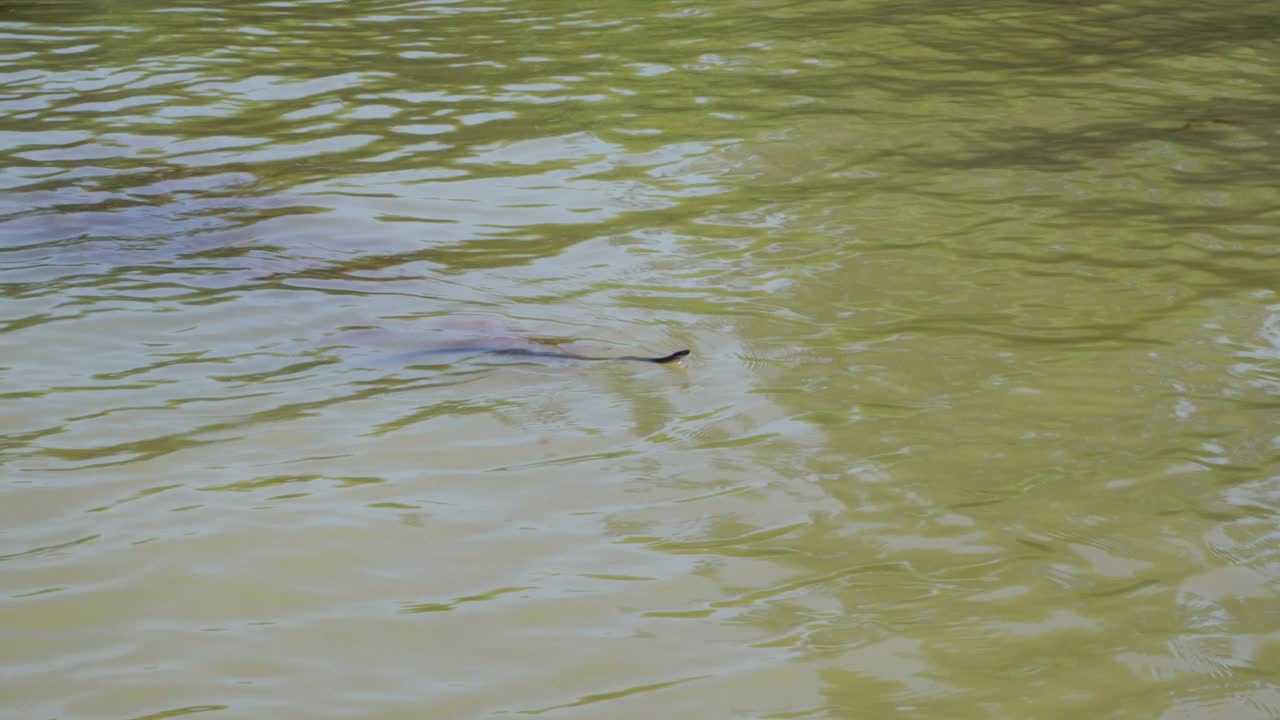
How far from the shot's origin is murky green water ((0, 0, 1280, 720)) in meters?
2.79

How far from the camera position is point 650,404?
4035mm

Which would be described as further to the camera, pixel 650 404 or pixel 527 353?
pixel 527 353

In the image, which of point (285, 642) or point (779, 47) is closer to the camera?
point (285, 642)

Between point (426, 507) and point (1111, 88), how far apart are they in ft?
20.2

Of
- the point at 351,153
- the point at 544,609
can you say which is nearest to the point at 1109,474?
the point at 544,609

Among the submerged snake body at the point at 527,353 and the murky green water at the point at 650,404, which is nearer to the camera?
the murky green water at the point at 650,404

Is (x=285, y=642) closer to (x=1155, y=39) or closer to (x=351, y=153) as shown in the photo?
(x=351, y=153)

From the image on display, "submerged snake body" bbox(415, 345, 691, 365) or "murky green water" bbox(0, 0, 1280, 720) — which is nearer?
"murky green water" bbox(0, 0, 1280, 720)

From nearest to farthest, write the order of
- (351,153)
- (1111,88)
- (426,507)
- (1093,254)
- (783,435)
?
1. (426,507)
2. (783,435)
3. (1093,254)
4. (351,153)
5. (1111,88)

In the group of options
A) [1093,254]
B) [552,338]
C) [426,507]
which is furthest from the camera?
[1093,254]

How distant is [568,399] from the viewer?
161 inches

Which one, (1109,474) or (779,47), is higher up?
(779,47)

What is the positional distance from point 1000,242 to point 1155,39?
16.1 feet

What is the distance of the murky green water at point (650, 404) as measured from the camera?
279cm
